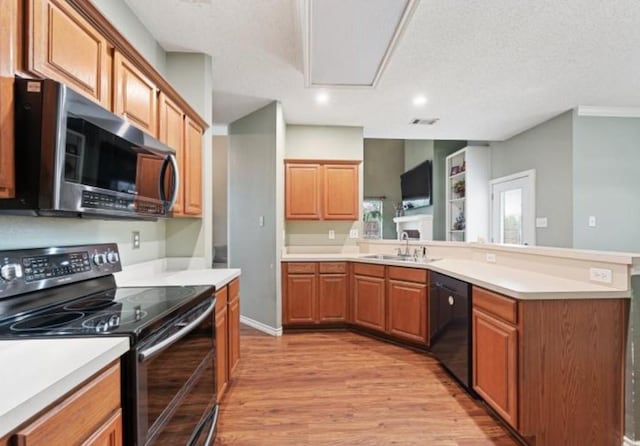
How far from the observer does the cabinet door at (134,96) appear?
1617 mm

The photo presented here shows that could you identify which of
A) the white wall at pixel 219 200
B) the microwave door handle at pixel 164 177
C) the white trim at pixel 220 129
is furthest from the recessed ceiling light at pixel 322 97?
the white wall at pixel 219 200

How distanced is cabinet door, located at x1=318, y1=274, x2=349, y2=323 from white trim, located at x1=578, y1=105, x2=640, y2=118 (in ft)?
12.0

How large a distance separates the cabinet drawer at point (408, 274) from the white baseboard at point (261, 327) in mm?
1475

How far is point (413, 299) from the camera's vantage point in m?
3.14

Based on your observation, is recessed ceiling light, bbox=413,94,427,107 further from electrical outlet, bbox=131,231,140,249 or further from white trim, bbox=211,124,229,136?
electrical outlet, bbox=131,231,140,249

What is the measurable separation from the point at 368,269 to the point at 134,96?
8.94ft

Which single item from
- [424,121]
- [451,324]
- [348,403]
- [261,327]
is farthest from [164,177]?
[424,121]

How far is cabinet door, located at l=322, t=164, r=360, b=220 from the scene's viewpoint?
4.06m

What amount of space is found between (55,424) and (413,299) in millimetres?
2893

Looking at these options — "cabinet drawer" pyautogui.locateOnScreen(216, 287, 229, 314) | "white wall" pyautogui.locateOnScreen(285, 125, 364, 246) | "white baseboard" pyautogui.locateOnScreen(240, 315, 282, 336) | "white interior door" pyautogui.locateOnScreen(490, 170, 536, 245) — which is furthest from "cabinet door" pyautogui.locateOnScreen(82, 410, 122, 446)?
"white interior door" pyautogui.locateOnScreen(490, 170, 536, 245)

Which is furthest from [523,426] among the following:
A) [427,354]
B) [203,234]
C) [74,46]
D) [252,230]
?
[252,230]

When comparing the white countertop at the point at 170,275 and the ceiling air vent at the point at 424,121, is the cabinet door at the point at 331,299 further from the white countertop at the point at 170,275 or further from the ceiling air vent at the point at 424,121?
the ceiling air vent at the point at 424,121

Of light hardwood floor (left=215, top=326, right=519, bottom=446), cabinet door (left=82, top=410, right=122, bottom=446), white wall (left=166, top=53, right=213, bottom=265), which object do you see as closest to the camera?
cabinet door (left=82, top=410, right=122, bottom=446)

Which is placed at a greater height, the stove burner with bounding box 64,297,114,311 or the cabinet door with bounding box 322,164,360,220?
the cabinet door with bounding box 322,164,360,220
